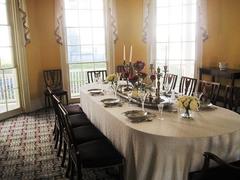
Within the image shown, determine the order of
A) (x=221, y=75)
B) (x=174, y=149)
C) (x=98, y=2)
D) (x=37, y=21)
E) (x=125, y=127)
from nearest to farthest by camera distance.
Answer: (x=174, y=149) < (x=125, y=127) < (x=221, y=75) < (x=37, y=21) < (x=98, y=2)

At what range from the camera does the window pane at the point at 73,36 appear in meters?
5.92

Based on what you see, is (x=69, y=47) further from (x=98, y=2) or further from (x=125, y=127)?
(x=125, y=127)

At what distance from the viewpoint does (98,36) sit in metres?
6.12

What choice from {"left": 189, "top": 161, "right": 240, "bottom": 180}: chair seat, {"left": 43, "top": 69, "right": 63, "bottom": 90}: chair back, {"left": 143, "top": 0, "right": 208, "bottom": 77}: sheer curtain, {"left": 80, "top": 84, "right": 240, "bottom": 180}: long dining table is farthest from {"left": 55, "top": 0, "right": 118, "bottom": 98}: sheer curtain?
{"left": 189, "top": 161, "right": 240, "bottom": 180}: chair seat

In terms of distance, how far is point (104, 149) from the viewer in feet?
7.76

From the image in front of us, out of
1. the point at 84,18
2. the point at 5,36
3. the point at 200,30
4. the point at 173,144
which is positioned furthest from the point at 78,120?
the point at 200,30

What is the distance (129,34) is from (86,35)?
104 centimetres

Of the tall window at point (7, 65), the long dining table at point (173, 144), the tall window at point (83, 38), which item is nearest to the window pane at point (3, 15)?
the tall window at point (7, 65)

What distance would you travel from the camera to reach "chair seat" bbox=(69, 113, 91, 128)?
10.7ft

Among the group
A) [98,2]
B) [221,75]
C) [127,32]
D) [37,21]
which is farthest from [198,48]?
[37,21]

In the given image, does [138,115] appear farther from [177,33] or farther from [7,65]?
[177,33]

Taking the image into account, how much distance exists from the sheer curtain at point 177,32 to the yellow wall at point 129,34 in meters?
0.19

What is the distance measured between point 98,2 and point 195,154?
16.2ft

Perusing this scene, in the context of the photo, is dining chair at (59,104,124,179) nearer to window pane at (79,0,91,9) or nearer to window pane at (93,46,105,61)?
window pane at (93,46,105,61)
